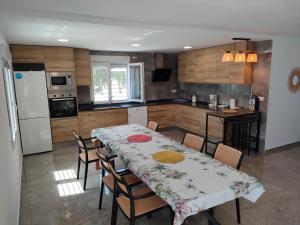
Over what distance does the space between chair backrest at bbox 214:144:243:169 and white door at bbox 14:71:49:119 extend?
3.58 meters

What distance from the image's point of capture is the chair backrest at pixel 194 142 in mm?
2738

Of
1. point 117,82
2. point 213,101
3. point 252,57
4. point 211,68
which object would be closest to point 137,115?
point 117,82

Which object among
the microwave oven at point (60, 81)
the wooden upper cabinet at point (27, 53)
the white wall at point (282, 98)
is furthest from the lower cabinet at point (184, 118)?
the wooden upper cabinet at point (27, 53)

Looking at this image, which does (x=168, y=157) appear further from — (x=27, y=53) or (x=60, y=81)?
(x=27, y=53)

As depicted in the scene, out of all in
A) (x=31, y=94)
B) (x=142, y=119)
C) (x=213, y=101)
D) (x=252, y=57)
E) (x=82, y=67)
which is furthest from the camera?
(x=142, y=119)

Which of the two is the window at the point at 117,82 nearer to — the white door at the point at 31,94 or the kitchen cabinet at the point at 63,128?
the kitchen cabinet at the point at 63,128

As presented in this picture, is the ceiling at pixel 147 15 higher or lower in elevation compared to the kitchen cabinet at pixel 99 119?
higher

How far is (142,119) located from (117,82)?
4.31ft

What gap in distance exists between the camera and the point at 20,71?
407cm

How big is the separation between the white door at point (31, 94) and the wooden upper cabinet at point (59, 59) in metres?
0.32

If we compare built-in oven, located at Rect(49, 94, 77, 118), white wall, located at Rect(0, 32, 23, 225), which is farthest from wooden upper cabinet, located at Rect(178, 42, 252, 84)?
white wall, located at Rect(0, 32, 23, 225)

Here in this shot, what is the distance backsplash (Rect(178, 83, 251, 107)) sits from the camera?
4652 mm

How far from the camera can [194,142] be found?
284 centimetres

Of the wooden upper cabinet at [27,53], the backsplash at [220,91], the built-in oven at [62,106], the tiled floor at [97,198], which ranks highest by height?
the wooden upper cabinet at [27,53]
